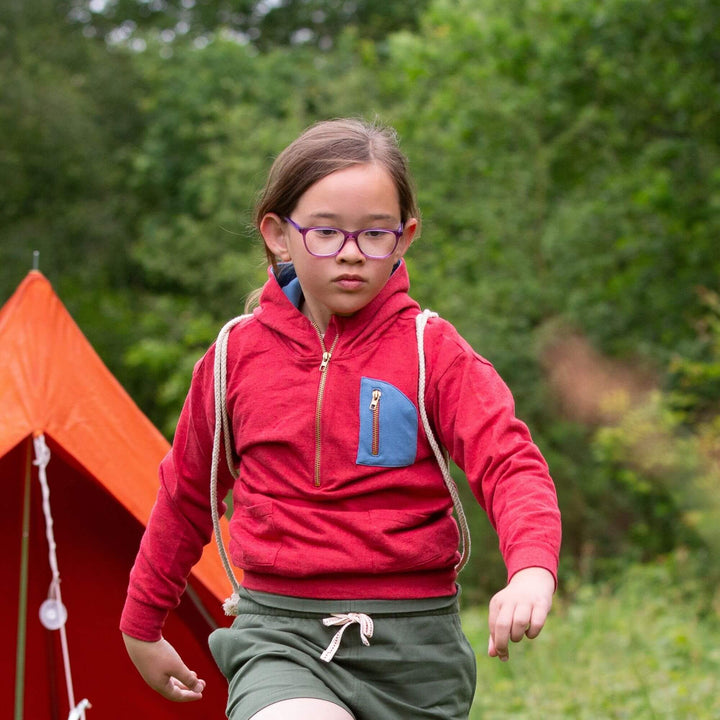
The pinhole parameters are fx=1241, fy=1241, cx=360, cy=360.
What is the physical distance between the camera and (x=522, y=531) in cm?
184

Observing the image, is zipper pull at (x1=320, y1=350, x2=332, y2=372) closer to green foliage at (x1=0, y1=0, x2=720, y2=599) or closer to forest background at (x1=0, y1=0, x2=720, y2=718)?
forest background at (x1=0, y1=0, x2=720, y2=718)

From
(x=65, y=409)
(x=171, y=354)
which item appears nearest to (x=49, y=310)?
(x=65, y=409)

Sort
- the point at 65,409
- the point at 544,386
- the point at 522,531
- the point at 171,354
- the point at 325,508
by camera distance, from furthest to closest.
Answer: the point at 171,354
the point at 544,386
the point at 65,409
the point at 325,508
the point at 522,531

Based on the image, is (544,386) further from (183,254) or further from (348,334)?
(348,334)

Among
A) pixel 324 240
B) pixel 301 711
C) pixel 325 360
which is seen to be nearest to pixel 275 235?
pixel 324 240

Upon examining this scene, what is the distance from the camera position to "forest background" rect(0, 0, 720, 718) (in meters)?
11.4

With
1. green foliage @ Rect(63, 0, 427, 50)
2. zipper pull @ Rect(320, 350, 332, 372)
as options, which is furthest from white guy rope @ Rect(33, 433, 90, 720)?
green foliage @ Rect(63, 0, 427, 50)

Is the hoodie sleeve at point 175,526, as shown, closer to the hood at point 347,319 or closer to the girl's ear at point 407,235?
the hood at point 347,319

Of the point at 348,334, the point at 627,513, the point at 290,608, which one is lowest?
the point at 290,608

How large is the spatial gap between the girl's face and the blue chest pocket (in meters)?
0.18

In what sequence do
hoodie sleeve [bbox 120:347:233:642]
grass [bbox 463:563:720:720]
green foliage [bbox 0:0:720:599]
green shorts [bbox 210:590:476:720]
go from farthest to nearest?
green foliage [bbox 0:0:720:599], grass [bbox 463:563:720:720], hoodie sleeve [bbox 120:347:233:642], green shorts [bbox 210:590:476:720]

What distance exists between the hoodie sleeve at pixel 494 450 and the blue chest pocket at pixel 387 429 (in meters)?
0.05

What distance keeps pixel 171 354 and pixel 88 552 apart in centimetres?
1410

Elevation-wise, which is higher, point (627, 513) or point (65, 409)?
point (627, 513)
